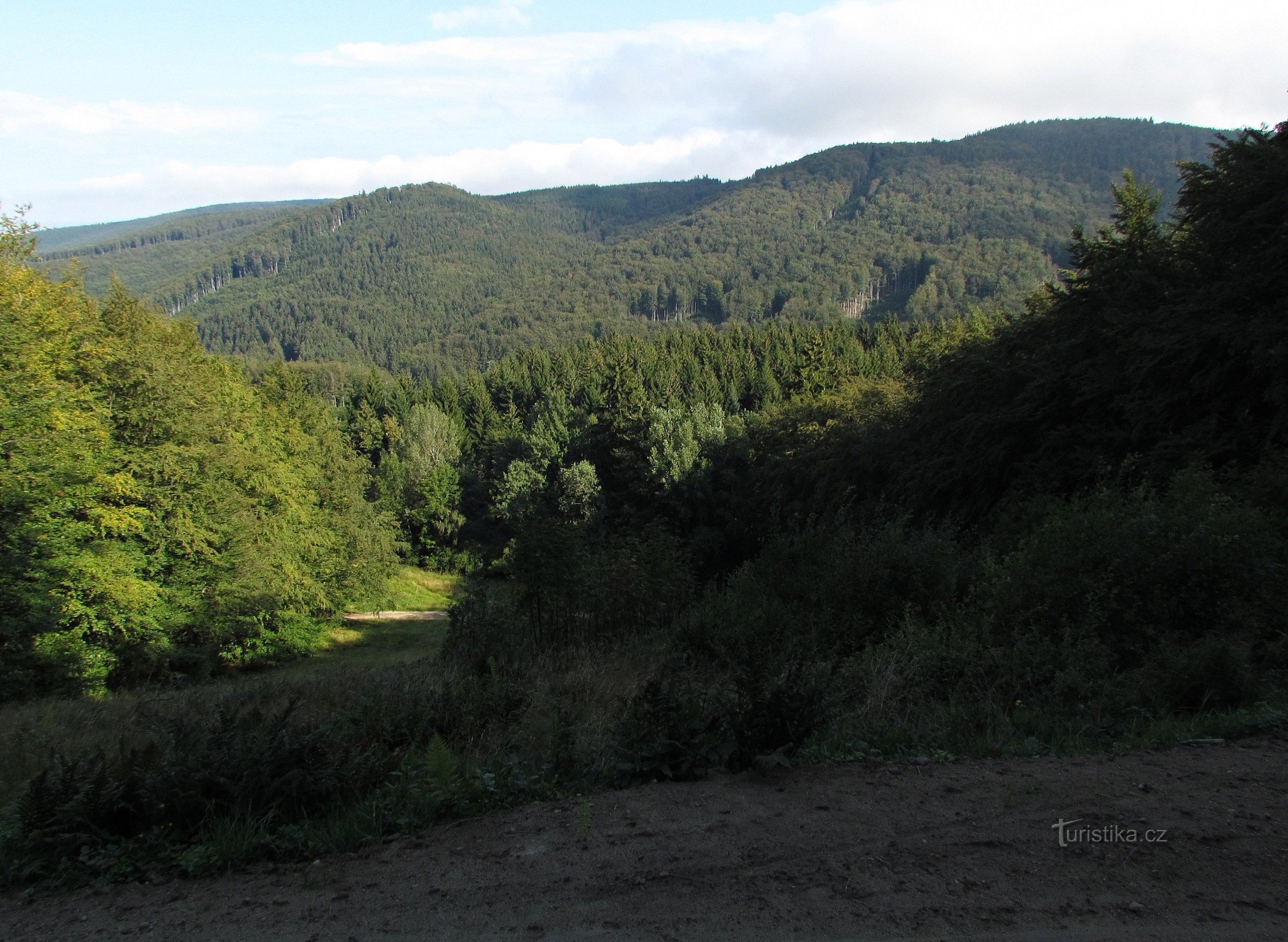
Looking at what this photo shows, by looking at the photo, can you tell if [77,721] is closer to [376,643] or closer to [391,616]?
[376,643]

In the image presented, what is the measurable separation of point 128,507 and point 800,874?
2206cm

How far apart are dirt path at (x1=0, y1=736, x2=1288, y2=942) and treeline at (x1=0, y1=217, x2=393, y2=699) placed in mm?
15906

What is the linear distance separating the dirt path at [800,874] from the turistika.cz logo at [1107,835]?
0.14 ft

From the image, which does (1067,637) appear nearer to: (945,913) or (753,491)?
(945,913)

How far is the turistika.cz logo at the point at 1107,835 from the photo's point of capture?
410 cm

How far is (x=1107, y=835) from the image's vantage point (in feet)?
13.7

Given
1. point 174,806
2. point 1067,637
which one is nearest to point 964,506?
point 1067,637

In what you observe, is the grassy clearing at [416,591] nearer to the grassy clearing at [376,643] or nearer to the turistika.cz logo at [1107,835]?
the grassy clearing at [376,643]

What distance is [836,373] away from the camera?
6166 cm

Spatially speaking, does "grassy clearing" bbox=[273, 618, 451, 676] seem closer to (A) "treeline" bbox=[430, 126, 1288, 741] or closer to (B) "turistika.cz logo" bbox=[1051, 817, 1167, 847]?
(A) "treeline" bbox=[430, 126, 1288, 741]

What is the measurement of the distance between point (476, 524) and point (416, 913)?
60973 millimetres

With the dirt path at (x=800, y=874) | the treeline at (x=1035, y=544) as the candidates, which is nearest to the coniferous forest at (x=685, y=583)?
the treeline at (x=1035, y=544)

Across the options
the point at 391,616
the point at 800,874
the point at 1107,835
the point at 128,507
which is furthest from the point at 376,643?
the point at 1107,835

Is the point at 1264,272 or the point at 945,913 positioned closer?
the point at 945,913
